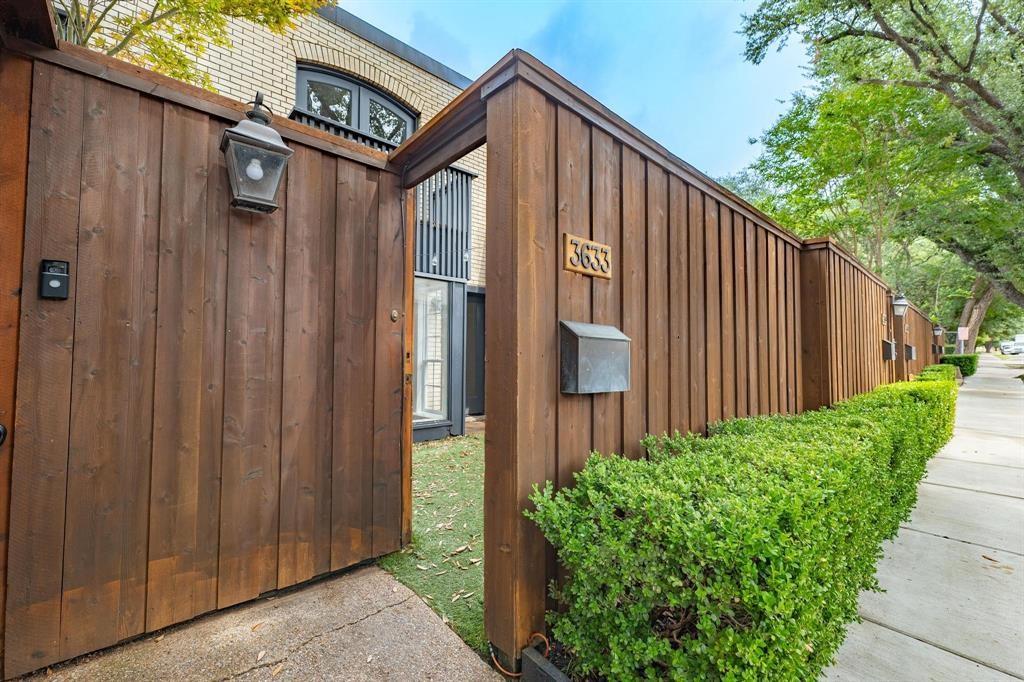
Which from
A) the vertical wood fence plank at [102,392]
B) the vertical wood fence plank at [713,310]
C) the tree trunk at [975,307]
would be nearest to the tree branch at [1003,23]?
the vertical wood fence plank at [713,310]

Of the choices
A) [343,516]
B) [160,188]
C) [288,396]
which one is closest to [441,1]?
A: [160,188]

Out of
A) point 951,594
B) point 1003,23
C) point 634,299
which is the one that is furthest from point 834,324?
point 1003,23

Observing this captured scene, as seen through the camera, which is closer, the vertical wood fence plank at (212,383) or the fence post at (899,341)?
the vertical wood fence plank at (212,383)

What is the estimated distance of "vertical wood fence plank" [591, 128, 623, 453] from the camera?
76.4 inches

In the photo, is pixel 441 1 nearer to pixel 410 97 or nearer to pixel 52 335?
pixel 410 97

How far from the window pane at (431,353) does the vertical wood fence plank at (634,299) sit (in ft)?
13.3

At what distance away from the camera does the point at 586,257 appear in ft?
6.16

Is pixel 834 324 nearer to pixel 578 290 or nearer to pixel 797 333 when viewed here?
pixel 797 333

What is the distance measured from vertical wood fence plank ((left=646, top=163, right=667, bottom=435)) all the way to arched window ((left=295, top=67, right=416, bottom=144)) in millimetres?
4530

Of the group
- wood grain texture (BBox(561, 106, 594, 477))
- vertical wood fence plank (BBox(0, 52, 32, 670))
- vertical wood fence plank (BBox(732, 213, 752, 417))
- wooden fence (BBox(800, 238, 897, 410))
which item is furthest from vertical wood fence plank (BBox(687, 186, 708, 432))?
vertical wood fence plank (BBox(0, 52, 32, 670))

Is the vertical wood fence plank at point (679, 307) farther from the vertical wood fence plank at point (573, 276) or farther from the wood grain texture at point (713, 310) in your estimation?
the vertical wood fence plank at point (573, 276)

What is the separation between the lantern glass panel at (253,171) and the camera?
1.86 meters

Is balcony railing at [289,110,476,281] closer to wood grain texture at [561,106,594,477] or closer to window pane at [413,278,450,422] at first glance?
window pane at [413,278,450,422]

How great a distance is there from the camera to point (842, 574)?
5.32 ft
